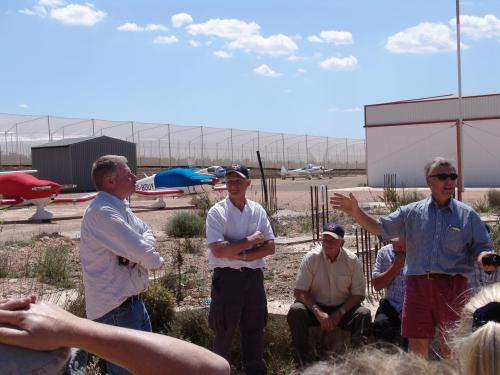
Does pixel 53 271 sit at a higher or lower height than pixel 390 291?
lower

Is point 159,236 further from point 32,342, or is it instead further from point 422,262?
point 32,342

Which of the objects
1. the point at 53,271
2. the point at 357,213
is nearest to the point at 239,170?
the point at 357,213

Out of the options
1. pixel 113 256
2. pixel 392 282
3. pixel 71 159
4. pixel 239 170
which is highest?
pixel 71 159

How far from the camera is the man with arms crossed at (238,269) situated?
453cm

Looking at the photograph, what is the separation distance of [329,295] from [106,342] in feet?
13.6

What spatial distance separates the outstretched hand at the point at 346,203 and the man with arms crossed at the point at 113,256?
1271mm

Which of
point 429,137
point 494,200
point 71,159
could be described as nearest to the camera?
point 494,200

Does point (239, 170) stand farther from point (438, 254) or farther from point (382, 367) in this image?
point (382, 367)

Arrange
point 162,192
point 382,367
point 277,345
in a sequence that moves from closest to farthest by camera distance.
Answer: point 382,367
point 277,345
point 162,192

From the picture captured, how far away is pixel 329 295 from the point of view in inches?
206

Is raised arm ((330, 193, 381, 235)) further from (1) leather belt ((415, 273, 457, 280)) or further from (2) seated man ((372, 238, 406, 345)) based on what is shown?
(2) seated man ((372, 238, 406, 345))

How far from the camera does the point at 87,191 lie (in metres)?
40.2

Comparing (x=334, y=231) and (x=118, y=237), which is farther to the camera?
(x=334, y=231)

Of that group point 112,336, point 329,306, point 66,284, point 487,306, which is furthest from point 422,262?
point 66,284
